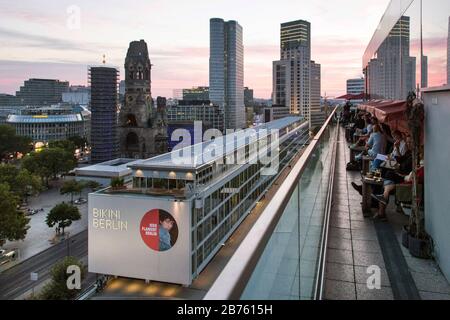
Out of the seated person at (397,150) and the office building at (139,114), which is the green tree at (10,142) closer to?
the office building at (139,114)

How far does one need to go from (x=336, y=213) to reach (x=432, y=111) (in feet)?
7.06

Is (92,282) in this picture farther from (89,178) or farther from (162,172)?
(89,178)

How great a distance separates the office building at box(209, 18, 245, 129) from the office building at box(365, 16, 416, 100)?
15231 cm

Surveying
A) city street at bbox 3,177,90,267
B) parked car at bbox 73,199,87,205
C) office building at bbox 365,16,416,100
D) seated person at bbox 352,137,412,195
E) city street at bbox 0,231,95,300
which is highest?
office building at bbox 365,16,416,100

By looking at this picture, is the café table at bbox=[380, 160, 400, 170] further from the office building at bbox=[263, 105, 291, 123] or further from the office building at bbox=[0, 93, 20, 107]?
the office building at bbox=[0, 93, 20, 107]

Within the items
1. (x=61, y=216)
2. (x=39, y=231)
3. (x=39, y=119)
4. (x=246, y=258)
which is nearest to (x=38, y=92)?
(x=39, y=119)

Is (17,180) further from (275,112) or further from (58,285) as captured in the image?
(275,112)

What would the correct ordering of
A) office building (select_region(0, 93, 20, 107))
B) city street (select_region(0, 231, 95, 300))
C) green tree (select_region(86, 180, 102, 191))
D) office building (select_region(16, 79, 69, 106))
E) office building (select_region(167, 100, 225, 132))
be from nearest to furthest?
city street (select_region(0, 231, 95, 300)) → green tree (select_region(86, 180, 102, 191)) → office building (select_region(167, 100, 225, 132)) → office building (select_region(0, 93, 20, 107)) → office building (select_region(16, 79, 69, 106))

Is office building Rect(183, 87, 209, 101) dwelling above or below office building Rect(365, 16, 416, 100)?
→ above

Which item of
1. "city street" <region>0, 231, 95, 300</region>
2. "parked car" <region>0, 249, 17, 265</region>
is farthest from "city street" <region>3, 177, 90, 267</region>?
"city street" <region>0, 231, 95, 300</region>

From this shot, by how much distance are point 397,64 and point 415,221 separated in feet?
20.6

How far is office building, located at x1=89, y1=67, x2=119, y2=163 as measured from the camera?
78.5m

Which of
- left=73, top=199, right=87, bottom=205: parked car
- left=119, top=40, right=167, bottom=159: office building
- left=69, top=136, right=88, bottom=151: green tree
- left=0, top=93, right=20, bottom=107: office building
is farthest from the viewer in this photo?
left=0, top=93, right=20, bottom=107: office building

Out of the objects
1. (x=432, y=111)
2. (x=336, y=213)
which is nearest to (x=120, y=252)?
(x=336, y=213)
